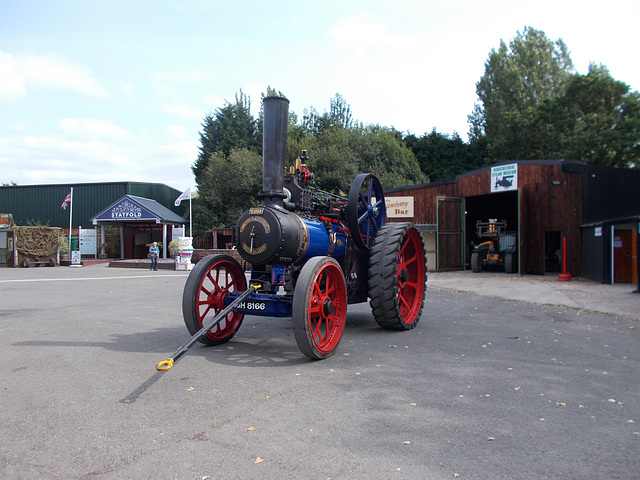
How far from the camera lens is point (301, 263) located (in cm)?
638

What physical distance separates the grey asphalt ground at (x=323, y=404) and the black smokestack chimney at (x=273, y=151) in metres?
1.98

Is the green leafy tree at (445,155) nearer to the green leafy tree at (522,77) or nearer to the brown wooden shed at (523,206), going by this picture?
the green leafy tree at (522,77)

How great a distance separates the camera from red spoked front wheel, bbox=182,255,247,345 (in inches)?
225

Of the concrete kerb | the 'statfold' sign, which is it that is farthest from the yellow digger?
the 'statfold' sign

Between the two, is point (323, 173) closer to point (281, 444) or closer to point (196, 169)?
point (196, 169)

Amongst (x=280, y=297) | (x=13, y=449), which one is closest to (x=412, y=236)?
(x=280, y=297)

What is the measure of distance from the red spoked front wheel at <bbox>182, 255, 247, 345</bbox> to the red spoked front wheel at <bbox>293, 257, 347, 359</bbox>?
1340 mm

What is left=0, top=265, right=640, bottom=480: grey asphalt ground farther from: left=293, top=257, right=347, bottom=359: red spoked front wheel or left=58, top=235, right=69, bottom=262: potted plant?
left=58, top=235, right=69, bottom=262: potted plant

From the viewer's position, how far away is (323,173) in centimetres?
3164

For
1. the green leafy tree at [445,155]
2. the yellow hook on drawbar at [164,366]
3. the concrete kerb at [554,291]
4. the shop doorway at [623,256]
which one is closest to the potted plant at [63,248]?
the concrete kerb at [554,291]

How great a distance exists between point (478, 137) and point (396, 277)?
4287 centimetres

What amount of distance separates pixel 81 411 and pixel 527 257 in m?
17.8

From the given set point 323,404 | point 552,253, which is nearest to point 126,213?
point 552,253

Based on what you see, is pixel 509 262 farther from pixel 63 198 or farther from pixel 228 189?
pixel 63 198
